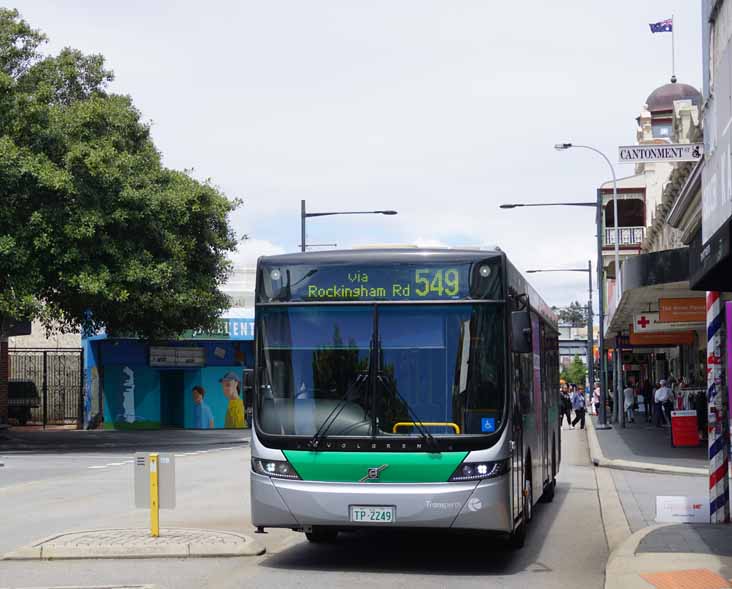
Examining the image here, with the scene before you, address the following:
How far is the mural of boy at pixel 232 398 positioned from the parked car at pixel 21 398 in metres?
7.19

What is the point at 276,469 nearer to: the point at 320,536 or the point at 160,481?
the point at 320,536

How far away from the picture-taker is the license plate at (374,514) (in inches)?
400

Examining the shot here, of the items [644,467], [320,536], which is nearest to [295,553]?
[320,536]

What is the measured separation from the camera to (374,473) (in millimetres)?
10227

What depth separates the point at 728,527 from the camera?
12586 mm

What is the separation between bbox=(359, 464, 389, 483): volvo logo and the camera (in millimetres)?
10211

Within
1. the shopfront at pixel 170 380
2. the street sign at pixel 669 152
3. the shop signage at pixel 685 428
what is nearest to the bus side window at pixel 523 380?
the street sign at pixel 669 152

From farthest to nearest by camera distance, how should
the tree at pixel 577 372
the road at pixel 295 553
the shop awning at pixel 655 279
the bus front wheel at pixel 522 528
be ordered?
1. the tree at pixel 577 372
2. the shop awning at pixel 655 279
3. the bus front wheel at pixel 522 528
4. the road at pixel 295 553

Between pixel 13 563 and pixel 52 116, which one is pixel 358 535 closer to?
pixel 13 563

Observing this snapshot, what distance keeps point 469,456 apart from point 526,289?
10.9 ft

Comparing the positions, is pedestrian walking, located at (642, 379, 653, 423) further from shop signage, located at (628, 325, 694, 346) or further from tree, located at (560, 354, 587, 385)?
tree, located at (560, 354, 587, 385)

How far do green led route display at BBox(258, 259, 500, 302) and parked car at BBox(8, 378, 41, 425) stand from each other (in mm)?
36245

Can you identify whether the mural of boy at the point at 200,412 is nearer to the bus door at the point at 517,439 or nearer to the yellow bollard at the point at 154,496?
the yellow bollard at the point at 154,496

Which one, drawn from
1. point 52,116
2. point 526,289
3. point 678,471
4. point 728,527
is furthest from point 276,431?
point 52,116
